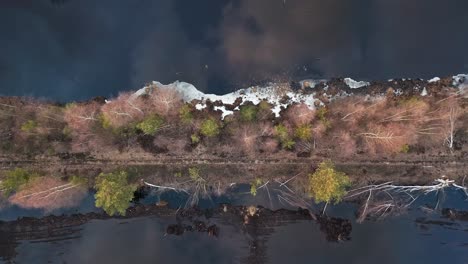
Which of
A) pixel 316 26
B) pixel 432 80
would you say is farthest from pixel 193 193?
pixel 432 80

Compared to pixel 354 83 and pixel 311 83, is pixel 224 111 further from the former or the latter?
pixel 354 83

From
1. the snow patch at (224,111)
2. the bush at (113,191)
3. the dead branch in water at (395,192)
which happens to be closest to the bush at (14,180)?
the bush at (113,191)

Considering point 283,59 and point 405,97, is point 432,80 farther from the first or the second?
point 283,59

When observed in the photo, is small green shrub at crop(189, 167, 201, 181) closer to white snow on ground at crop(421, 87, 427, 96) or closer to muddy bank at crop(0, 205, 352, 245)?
muddy bank at crop(0, 205, 352, 245)

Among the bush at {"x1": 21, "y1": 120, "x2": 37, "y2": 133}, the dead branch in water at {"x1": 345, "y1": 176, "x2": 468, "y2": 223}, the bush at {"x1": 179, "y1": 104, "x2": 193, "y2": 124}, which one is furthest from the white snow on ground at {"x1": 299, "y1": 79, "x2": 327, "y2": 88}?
the bush at {"x1": 21, "y1": 120, "x2": 37, "y2": 133}

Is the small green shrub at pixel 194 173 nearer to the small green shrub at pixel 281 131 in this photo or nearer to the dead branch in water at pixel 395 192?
the small green shrub at pixel 281 131
